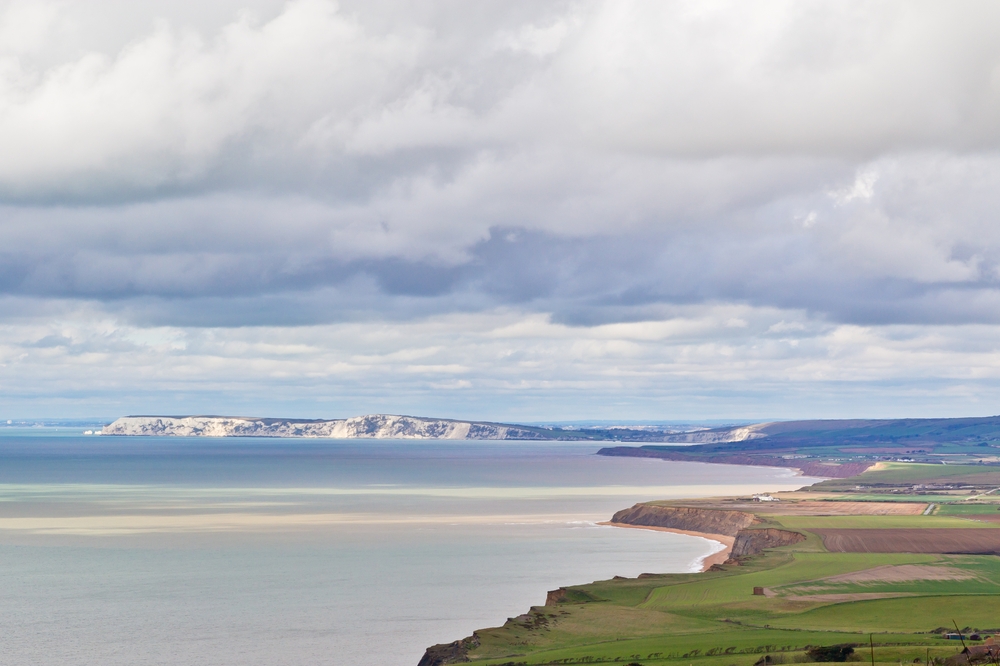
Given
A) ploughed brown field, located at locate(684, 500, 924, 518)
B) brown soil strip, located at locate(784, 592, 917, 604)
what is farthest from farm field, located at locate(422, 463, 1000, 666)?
ploughed brown field, located at locate(684, 500, 924, 518)

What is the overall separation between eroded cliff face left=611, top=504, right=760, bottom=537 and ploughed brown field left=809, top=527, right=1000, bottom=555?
1885 centimetres

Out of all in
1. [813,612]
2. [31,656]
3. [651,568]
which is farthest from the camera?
[651,568]

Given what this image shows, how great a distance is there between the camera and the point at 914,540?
12756 cm

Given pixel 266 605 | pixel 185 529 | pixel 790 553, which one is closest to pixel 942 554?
pixel 790 553

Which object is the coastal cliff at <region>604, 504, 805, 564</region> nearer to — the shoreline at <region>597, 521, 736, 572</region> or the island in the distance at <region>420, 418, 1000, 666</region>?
the shoreline at <region>597, 521, 736, 572</region>

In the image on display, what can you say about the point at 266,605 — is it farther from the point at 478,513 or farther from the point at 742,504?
the point at 742,504

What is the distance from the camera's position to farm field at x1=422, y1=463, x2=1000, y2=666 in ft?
210

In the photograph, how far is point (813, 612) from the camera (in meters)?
79.8

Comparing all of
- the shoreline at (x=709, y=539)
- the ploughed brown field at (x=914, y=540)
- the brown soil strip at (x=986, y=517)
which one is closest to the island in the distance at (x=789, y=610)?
the ploughed brown field at (x=914, y=540)

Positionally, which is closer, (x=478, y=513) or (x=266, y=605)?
(x=266, y=605)

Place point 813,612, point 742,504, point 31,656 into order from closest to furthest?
point 31,656 → point 813,612 → point 742,504

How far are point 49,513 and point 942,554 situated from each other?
411 ft

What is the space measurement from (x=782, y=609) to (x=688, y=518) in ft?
275

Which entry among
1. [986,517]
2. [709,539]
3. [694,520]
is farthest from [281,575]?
[986,517]
